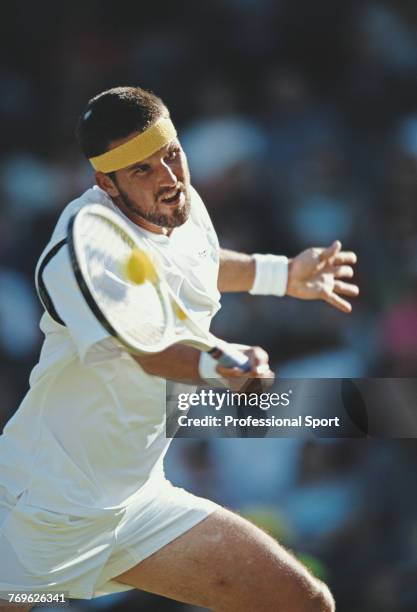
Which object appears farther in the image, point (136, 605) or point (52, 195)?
point (52, 195)

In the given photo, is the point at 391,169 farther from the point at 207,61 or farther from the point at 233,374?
the point at 233,374

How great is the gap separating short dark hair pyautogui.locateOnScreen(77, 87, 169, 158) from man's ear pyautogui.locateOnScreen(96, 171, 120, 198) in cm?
6

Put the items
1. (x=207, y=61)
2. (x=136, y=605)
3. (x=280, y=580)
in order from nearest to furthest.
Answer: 1. (x=280, y=580)
2. (x=136, y=605)
3. (x=207, y=61)

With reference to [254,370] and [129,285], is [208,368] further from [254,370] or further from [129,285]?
[129,285]

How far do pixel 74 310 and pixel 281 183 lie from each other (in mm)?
2581

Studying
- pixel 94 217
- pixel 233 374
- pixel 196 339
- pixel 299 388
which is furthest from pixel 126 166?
pixel 299 388

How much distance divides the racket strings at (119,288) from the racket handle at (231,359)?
229mm

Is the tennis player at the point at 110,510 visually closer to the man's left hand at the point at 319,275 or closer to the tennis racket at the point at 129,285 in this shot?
the tennis racket at the point at 129,285

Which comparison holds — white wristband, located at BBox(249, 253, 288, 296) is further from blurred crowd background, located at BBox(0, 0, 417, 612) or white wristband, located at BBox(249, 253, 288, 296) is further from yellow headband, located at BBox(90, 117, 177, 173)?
blurred crowd background, located at BBox(0, 0, 417, 612)

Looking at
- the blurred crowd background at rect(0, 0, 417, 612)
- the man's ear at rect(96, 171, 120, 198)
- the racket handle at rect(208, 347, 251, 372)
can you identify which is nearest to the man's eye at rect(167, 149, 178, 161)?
the man's ear at rect(96, 171, 120, 198)

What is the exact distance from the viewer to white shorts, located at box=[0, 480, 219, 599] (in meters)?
2.77

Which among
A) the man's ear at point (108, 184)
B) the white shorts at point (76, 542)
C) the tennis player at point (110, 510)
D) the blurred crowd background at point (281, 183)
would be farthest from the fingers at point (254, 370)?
the blurred crowd background at point (281, 183)

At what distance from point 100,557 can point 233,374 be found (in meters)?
0.80

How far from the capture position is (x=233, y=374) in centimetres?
227
